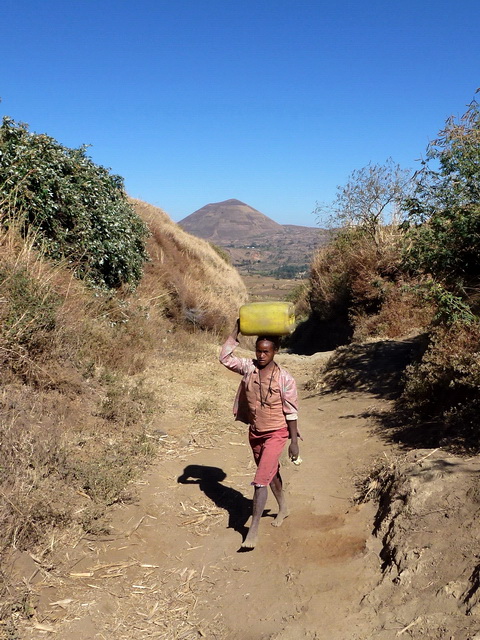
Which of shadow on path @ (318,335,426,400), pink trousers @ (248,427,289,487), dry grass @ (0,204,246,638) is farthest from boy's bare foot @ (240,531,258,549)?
shadow on path @ (318,335,426,400)

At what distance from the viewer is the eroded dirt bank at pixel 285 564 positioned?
3.29 metres

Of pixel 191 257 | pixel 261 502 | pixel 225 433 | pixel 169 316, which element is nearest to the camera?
pixel 261 502

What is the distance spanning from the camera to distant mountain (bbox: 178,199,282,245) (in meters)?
160

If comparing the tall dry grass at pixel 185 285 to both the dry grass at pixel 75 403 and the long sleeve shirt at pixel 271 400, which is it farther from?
the long sleeve shirt at pixel 271 400

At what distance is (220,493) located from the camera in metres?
5.73

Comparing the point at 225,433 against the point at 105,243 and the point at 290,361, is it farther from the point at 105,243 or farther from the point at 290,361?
the point at 290,361

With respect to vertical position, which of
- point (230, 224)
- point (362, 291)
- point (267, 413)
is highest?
point (230, 224)

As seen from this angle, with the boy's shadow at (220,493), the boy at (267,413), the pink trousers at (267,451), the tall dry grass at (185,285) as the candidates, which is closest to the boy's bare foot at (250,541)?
the boy at (267,413)

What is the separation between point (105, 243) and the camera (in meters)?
11.5

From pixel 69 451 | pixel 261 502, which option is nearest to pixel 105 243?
pixel 69 451

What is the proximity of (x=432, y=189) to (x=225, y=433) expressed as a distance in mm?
4824

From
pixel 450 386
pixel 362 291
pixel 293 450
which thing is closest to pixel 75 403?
pixel 293 450

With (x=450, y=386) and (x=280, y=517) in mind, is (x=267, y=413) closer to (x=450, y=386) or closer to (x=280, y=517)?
(x=280, y=517)

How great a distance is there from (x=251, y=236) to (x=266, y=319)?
16151cm
